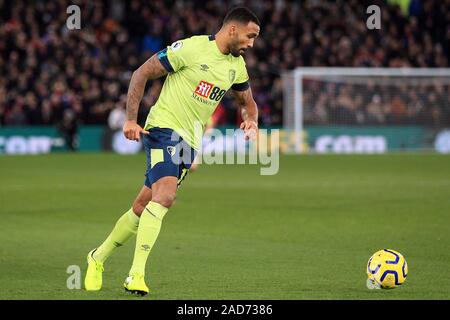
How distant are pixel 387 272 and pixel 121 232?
219 cm

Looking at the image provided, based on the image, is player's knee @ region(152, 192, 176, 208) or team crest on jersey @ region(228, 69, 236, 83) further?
team crest on jersey @ region(228, 69, 236, 83)

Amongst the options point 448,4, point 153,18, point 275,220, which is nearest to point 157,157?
point 275,220

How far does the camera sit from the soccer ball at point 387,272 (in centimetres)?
810

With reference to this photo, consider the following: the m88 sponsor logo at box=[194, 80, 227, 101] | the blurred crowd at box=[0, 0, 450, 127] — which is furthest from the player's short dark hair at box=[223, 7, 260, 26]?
the blurred crowd at box=[0, 0, 450, 127]

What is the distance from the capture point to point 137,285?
25.3 ft

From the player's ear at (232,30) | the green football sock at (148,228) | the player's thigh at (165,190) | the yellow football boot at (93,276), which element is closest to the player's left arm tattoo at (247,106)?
the player's ear at (232,30)

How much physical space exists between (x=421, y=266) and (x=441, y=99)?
23.3 m

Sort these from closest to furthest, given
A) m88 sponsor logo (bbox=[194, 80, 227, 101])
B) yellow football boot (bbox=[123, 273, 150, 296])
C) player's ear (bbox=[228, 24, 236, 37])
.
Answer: yellow football boot (bbox=[123, 273, 150, 296])
player's ear (bbox=[228, 24, 236, 37])
m88 sponsor logo (bbox=[194, 80, 227, 101])

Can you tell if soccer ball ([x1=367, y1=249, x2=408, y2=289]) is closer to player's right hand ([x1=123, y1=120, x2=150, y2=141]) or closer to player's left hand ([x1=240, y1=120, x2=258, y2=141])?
player's left hand ([x1=240, y1=120, x2=258, y2=141])

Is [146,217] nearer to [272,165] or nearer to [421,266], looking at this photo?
[421,266]

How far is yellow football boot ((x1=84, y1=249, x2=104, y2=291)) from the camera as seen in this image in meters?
8.16

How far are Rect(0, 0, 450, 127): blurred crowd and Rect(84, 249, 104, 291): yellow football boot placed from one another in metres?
21.8

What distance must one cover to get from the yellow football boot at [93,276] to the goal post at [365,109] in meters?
23.1

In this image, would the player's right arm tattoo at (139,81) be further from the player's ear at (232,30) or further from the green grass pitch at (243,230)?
the green grass pitch at (243,230)
